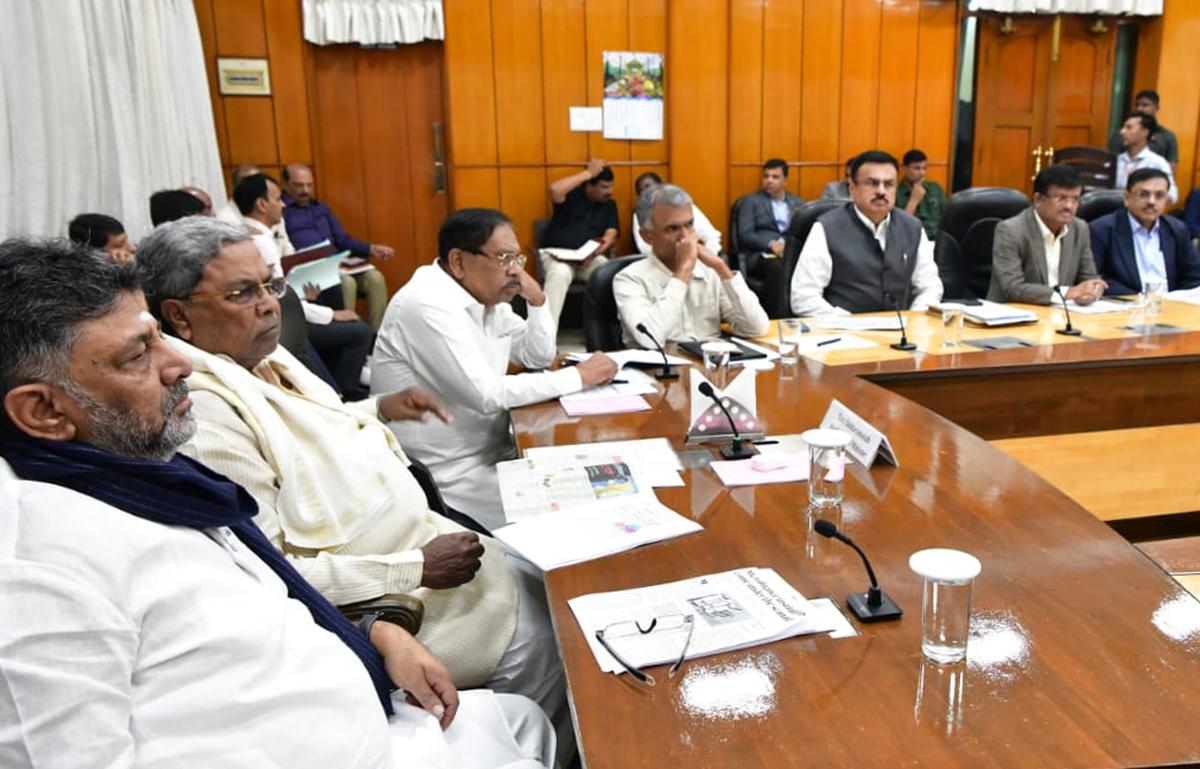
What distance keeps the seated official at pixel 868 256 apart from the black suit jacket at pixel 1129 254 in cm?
104

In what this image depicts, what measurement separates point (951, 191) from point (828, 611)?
671 centimetres

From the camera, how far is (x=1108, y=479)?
8.87 feet

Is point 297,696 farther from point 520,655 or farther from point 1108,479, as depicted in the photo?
point 1108,479

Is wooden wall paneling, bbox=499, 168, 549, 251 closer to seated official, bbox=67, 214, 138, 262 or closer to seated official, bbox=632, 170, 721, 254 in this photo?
seated official, bbox=632, 170, 721, 254

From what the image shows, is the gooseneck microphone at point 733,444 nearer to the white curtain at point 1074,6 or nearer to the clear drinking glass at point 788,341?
the clear drinking glass at point 788,341

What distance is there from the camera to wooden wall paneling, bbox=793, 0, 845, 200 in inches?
260

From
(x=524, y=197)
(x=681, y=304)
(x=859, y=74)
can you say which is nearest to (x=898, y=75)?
(x=859, y=74)

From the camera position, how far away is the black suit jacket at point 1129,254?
13.5 feet

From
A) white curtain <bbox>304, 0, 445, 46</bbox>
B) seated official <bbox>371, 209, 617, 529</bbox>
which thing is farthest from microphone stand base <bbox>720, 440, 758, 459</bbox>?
white curtain <bbox>304, 0, 445, 46</bbox>

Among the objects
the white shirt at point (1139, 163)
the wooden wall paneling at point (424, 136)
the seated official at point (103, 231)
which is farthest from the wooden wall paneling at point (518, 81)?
the white shirt at point (1139, 163)

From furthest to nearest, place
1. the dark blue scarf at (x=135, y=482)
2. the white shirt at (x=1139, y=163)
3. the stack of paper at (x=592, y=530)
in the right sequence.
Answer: the white shirt at (x=1139, y=163) < the stack of paper at (x=592, y=530) < the dark blue scarf at (x=135, y=482)

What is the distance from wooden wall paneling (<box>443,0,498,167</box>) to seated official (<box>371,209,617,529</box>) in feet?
13.1

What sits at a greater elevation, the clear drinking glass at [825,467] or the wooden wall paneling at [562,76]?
the wooden wall paneling at [562,76]

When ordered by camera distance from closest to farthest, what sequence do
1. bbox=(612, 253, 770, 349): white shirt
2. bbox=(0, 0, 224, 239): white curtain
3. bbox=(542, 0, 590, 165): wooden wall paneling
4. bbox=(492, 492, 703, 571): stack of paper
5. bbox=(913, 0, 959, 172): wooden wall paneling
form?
1. bbox=(492, 492, 703, 571): stack of paper
2. bbox=(612, 253, 770, 349): white shirt
3. bbox=(0, 0, 224, 239): white curtain
4. bbox=(542, 0, 590, 165): wooden wall paneling
5. bbox=(913, 0, 959, 172): wooden wall paneling
